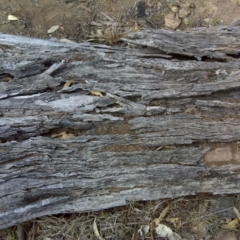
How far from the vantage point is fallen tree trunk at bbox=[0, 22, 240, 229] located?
263cm

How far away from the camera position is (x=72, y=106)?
2.71 m

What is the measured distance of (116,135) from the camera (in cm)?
267

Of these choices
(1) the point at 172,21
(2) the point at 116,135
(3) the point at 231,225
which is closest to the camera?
(2) the point at 116,135

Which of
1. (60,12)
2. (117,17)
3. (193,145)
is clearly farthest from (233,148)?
(60,12)

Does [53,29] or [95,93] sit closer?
[95,93]

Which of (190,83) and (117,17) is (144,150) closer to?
(190,83)

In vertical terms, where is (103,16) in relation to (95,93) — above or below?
above

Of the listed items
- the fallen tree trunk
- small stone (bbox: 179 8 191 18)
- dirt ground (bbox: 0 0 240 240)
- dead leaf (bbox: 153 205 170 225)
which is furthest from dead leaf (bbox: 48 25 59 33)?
dead leaf (bbox: 153 205 170 225)

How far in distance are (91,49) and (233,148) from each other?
1.25m

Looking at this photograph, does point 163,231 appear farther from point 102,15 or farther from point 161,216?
point 102,15

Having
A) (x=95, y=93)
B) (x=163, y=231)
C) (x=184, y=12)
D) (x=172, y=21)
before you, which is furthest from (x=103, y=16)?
(x=163, y=231)

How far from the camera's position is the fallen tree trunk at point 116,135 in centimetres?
263

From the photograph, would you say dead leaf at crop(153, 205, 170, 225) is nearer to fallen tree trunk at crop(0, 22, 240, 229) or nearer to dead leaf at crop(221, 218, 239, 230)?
fallen tree trunk at crop(0, 22, 240, 229)

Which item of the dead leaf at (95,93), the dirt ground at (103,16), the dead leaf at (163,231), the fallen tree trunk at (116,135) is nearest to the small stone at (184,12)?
the dirt ground at (103,16)
